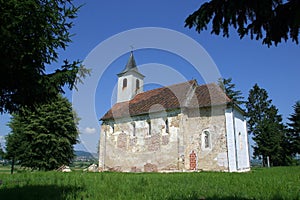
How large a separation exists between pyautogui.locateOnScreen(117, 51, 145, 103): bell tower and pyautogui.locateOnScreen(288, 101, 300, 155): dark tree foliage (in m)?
27.5

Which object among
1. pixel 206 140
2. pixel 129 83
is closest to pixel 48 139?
pixel 129 83

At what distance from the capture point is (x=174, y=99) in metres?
24.1

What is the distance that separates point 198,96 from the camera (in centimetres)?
2339

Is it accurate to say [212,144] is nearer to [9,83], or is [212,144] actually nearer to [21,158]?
[9,83]

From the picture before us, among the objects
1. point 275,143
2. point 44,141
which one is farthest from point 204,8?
point 275,143

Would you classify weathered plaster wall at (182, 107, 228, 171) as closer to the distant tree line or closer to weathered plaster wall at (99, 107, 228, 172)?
weathered plaster wall at (99, 107, 228, 172)

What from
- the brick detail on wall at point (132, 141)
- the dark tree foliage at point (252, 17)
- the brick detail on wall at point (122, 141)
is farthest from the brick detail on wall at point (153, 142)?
the dark tree foliage at point (252, 17)

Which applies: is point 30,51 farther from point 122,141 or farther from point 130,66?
point 130,66

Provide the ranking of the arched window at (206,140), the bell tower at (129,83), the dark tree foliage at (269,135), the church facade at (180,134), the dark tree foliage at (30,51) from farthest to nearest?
the dark tree foliage at (269,135) → the bell tower at (129,83) → the arched window at (206,140) → the church facade at (180,134) → the dark tree foliage at (30,51)

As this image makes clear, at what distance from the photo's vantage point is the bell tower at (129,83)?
32.1m

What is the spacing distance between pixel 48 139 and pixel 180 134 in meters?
14.9

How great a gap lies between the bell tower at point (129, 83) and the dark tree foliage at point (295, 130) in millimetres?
27501

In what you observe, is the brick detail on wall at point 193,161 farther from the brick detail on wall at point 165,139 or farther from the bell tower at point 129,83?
the bell tower at point 129,83

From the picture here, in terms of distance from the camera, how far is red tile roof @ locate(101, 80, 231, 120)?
73.4ft
